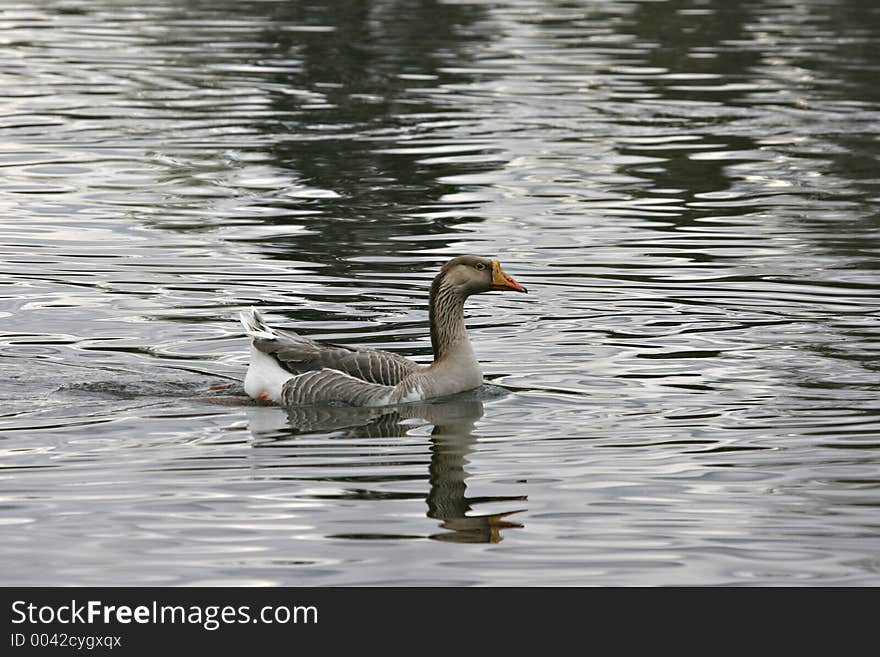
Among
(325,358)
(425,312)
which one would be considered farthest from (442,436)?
(425,312)

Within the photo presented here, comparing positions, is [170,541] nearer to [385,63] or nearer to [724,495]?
[724,495]

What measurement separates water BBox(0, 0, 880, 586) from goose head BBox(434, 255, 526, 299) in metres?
0.93

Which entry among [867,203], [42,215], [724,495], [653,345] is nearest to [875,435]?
[724,495]

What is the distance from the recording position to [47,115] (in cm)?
3125

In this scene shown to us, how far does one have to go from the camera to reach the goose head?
49.6 ft

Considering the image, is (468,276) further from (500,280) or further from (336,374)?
(336,374)

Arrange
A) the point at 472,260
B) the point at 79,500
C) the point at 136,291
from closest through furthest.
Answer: the point at 79,500, the point at 472,260, the point at 136,291

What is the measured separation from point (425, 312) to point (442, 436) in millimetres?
4197

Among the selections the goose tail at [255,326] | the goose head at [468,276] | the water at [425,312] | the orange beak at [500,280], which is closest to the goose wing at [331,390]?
the water at [425,312]

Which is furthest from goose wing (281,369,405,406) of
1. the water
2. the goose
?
the water

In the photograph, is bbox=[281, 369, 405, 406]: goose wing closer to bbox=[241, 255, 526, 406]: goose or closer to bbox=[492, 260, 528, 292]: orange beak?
bbox=[241, 255, 526, 406]: goose

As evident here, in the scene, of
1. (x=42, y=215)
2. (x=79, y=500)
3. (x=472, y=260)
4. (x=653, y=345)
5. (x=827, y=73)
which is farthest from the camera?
(x=827, y=73)

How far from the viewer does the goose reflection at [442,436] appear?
441 inches

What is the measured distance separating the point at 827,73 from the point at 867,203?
13.8m
